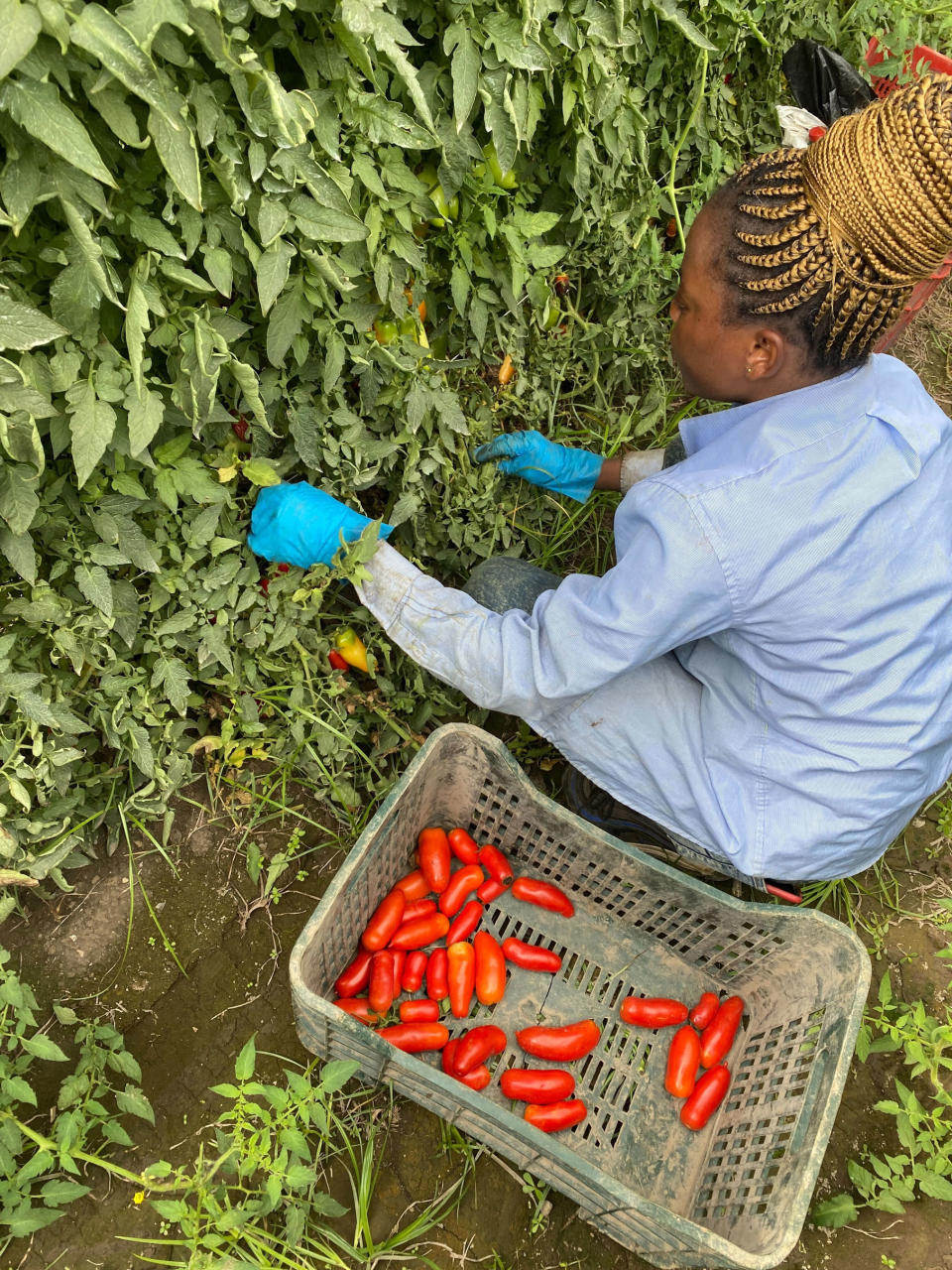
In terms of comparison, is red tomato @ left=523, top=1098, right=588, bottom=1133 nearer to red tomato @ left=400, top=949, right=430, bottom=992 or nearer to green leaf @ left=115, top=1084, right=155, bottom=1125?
red tomato @ left=400, top=949, right=430, bottom=992

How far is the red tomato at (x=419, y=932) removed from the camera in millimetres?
2492

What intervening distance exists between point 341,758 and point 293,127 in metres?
1.62

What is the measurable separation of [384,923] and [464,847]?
31 cm

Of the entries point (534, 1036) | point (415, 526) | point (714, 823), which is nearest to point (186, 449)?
point (415, 526)

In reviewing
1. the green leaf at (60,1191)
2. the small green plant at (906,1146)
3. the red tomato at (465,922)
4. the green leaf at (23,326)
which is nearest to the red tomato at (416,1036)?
the red tomato at (465,922)

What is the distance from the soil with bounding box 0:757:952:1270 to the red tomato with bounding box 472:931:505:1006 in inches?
13.2

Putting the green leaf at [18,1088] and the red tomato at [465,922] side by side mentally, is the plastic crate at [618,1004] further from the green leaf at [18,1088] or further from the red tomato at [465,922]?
the green leaf at [18,1088]

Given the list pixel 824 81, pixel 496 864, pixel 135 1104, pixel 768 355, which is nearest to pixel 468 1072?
pixel 496 864

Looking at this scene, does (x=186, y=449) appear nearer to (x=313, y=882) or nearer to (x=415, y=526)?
(x=415, y=526)

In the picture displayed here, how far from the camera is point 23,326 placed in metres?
1.41

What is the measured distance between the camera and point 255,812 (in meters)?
2.57

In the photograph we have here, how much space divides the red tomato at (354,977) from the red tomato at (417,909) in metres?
0.15

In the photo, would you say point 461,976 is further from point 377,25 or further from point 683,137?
point 683,137

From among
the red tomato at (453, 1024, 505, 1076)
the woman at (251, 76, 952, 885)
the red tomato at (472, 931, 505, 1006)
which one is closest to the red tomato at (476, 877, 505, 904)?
the red tomato at (472, 931, 505, 1006)
